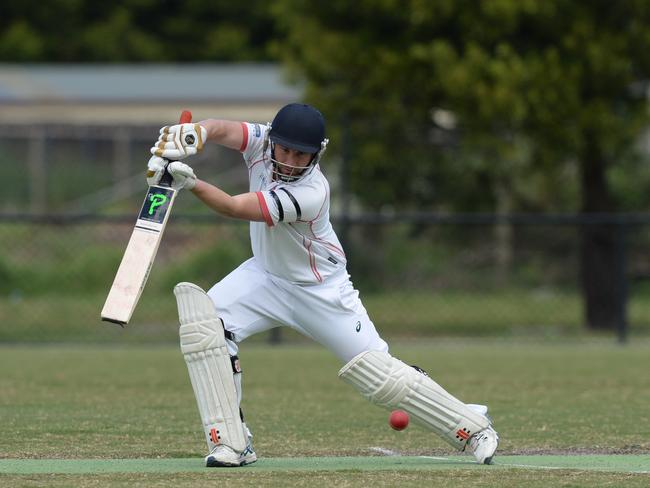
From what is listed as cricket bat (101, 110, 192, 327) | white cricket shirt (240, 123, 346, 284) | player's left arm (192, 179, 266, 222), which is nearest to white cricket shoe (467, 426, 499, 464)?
white cricket shirt (240, 123, 346, 284)

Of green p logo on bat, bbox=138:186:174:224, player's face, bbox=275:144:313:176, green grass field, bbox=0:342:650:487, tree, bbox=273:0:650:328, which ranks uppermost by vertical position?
tree, bbox=273:0:650:328

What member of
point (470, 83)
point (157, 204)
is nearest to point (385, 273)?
point (470, 83)

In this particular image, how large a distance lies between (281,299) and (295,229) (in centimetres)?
34

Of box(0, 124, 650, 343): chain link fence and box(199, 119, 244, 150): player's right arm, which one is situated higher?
box(199, 119, 244, 150): player's right arm

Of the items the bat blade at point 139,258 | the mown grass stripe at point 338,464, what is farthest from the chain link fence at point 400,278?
the bat blade at point 139,258

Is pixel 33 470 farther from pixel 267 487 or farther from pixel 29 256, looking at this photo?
pixel 29 256

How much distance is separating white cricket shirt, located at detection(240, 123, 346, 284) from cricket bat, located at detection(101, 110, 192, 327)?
48 cm

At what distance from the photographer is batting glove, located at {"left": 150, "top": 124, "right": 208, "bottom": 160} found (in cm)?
564

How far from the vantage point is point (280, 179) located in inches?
238

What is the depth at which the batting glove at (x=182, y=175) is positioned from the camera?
18.2ft

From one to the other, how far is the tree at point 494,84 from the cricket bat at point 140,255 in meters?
→ 9.09

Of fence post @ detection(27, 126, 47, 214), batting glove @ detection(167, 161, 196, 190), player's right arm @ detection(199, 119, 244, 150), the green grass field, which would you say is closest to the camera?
batting glove @ detection(167, 161, 196, 190)

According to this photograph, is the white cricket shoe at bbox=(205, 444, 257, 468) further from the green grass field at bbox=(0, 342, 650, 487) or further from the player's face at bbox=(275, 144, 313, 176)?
the player's face at bbox=(275, 144, 313, 176)

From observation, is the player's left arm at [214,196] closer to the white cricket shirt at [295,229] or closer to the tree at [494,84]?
the white cricket shirt at [295,229]
